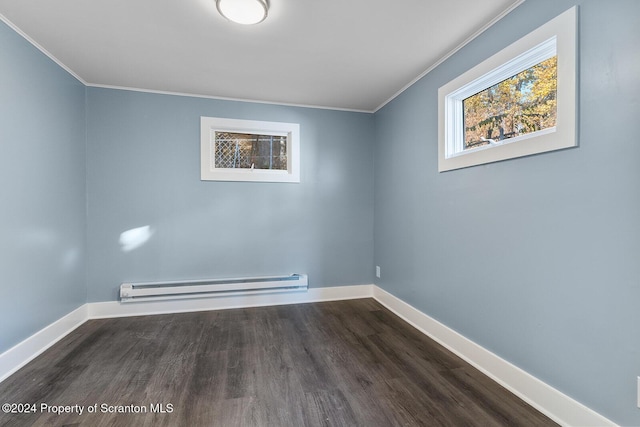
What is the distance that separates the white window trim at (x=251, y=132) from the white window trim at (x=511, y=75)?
5.21 ft

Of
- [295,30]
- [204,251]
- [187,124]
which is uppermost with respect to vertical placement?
Result: [295,30]

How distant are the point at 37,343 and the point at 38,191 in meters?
1.12

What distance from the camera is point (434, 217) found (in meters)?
2.36

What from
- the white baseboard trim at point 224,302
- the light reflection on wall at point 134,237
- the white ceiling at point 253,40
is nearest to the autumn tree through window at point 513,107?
the white ceiling at point 253,40

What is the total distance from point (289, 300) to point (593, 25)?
3114 mm

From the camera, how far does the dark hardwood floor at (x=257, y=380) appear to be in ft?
4.78

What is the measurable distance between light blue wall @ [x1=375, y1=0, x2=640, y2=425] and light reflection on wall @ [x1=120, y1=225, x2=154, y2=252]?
2.78 meters

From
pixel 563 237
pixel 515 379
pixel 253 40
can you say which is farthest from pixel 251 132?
pixel 515 379

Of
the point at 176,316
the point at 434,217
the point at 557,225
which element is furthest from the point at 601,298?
the point at 176,316

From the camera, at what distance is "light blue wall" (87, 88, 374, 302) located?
2.77m

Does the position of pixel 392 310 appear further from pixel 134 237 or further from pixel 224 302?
pixel 134 237

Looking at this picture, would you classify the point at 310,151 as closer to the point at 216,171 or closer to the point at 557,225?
the point at 216,171

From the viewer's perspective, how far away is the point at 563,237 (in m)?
1.42

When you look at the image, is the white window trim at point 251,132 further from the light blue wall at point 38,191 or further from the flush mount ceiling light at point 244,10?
the flush mount ceiling light at point 244,10
